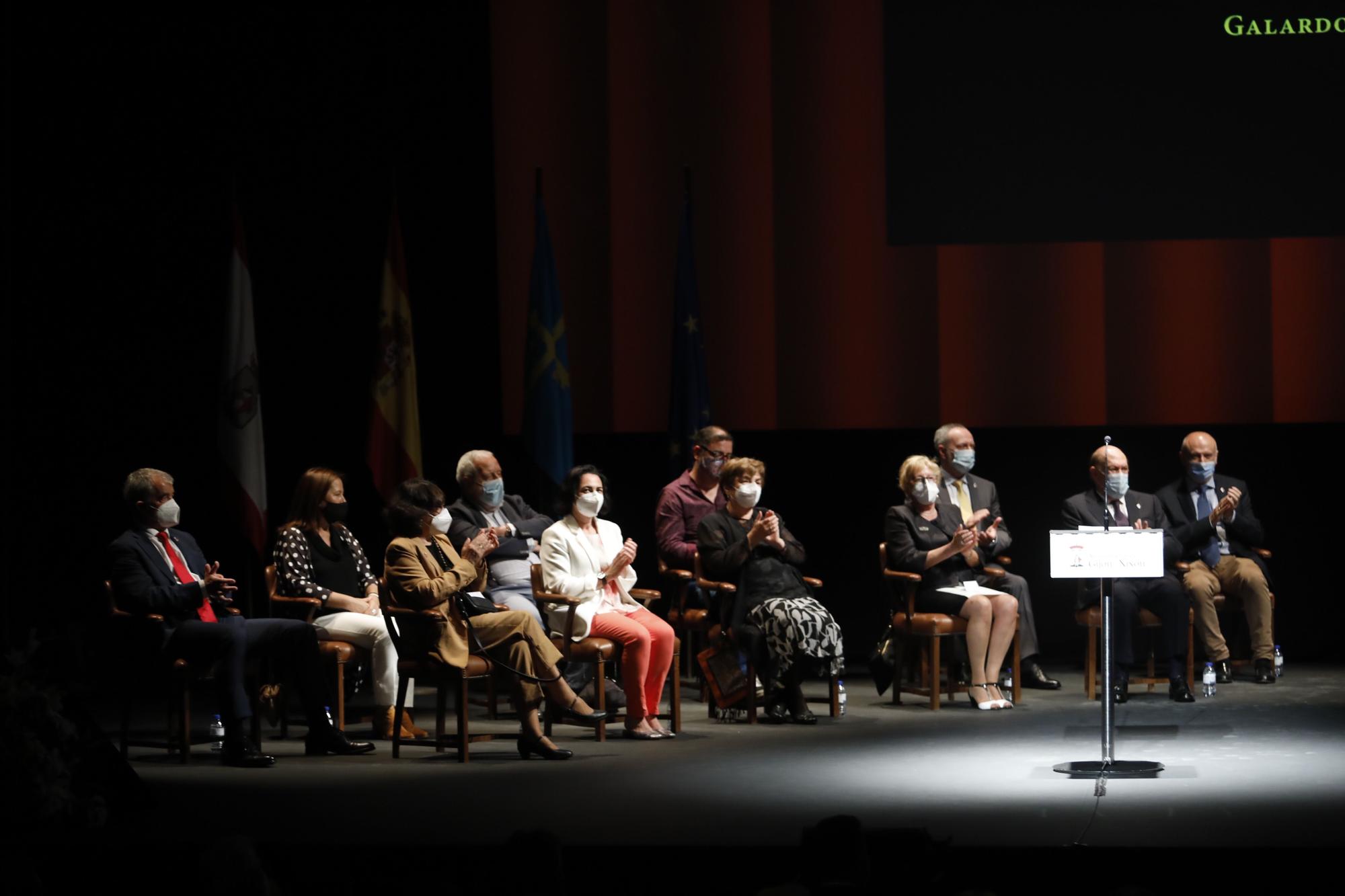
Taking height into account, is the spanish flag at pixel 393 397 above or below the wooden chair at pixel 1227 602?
above

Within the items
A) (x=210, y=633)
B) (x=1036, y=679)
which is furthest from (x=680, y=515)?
(x=210, y=633)

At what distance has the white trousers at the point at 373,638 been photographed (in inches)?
267

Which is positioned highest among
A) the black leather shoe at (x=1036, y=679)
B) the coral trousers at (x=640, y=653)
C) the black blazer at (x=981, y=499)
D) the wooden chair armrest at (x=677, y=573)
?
the black blazer at (x=981, y=499)

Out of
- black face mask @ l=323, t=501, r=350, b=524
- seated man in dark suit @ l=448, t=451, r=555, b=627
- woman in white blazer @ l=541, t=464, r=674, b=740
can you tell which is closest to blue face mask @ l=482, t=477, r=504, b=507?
seated man in dark suit @ l=448, t=451, r=555, b=627

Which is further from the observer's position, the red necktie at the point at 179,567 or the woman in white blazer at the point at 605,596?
the woman in white blazer at the point at 605,596

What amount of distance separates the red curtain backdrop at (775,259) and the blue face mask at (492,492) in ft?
4.87

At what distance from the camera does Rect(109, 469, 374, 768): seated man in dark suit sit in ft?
20.3

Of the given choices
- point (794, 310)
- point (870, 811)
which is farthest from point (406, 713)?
point (794, 310)

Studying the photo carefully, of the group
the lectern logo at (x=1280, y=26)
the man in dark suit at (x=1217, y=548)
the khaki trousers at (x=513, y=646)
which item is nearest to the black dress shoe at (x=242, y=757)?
the khaki trousers at (x=513, y=646)

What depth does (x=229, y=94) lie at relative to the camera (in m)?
8.51

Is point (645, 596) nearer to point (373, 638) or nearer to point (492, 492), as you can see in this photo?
point (492, 492)

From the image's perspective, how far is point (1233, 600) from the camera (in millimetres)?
8016

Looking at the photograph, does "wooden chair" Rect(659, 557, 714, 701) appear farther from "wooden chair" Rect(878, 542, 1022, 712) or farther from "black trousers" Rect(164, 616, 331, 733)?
"black trousers" Rect(164, 616, 331, 733)

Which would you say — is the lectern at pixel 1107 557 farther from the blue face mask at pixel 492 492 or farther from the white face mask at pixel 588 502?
the blue face mask at pixel 492 492
